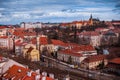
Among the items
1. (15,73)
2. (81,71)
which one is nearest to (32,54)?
(81,71)

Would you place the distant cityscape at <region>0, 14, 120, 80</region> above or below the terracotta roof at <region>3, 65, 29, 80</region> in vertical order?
below

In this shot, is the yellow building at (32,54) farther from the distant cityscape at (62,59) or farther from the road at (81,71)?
the road at (81,71)

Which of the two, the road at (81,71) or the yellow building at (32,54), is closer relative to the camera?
the road at (81,71)

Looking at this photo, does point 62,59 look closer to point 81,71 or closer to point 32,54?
point 32,54

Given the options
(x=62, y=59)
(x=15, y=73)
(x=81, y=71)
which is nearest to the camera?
(x=15, y=73)

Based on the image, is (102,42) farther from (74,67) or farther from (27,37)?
(74,67)

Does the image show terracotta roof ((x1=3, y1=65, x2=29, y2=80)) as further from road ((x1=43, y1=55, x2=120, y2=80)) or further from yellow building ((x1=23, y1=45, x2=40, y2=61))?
yellow building ((x1=23, y1=45, x2=40, y2=61))

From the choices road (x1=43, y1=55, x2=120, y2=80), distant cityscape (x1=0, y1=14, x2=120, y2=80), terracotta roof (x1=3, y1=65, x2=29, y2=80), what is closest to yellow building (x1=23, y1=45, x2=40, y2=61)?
distant cityscape (x1=0, y1=14, x2=120, y2=80)

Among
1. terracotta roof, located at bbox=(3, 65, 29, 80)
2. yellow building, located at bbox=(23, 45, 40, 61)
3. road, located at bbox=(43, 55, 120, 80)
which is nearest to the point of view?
terracotta roof, located at bbox=(3, 65, 29, 80)

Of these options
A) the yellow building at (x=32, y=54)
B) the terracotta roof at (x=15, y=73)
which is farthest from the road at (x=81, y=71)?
the terracotta roof at (x=15, y=73)
